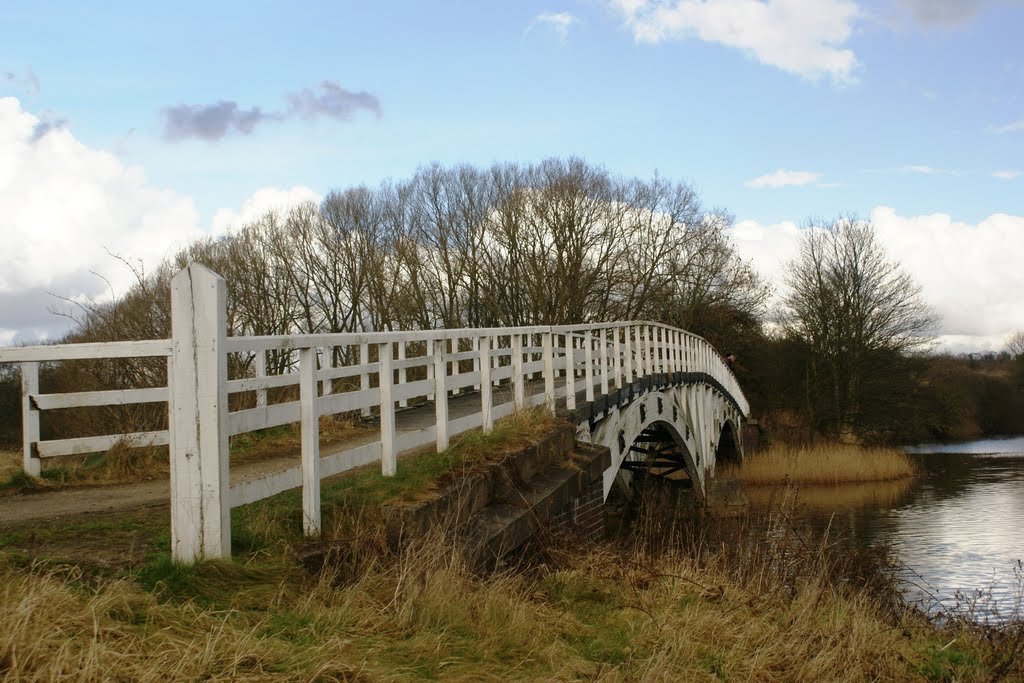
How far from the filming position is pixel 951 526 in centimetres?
2209

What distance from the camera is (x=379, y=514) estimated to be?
239 inches

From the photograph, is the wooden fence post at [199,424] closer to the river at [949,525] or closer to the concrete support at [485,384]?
the concrete support at [485,384]

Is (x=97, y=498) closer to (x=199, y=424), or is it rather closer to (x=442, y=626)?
(x=199, y=424)

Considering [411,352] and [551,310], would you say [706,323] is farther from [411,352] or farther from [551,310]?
[411,352]

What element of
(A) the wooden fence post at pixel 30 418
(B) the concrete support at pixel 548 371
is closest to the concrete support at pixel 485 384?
(B) the concrete support at pixel 548 371

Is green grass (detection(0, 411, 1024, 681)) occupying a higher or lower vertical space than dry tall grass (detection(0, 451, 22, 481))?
lower

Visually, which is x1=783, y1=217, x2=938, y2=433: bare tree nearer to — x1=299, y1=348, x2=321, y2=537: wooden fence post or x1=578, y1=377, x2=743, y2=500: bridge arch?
x1=578, y1=377, x2=743, y2=500: bridge arch

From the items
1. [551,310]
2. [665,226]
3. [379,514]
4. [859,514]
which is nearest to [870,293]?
[665,226]

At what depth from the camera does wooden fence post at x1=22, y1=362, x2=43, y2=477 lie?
871 centimetres

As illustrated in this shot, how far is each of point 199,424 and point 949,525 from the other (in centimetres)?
2121

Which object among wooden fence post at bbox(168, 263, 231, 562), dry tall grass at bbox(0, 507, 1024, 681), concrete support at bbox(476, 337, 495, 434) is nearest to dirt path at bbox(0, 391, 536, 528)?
concrete support at bbox(476, 337, 495, 434)

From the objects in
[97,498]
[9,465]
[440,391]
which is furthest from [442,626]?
[9,465]

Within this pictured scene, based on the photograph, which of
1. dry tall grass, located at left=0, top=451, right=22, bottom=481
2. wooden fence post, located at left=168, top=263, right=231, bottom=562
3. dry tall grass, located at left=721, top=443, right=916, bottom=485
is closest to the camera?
wooden fence post, located at left=168, top=263, right=231, bottom=562

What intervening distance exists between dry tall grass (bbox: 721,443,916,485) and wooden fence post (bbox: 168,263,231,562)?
27661 millimetres
